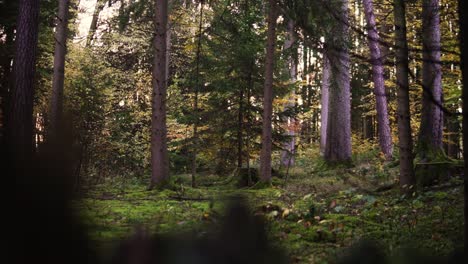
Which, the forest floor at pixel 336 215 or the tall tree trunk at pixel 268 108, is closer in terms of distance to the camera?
the forest floor at pixel 336 215

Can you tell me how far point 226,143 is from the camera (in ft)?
53.1

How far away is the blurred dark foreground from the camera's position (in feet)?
2.32

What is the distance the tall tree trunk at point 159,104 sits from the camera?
12.2 meters

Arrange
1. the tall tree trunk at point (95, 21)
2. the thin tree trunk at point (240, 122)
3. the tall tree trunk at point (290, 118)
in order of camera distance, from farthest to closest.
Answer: the tall tree trunk at point (95, 21) → the thin tree trunk at point (240, 122) → the tall tree trunk at point (290, 118)

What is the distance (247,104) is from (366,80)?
1810cm

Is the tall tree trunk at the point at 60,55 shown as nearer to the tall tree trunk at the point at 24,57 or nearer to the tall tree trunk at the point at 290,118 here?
the tall tree trunk at the point at 24,57

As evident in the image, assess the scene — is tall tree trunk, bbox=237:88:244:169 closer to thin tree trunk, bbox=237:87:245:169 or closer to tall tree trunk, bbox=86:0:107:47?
thin tree trunk, bbox=237:87:245:169

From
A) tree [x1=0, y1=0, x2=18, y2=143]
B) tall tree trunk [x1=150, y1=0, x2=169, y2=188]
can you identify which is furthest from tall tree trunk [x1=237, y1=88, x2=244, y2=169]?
tree [x1=0, y1=0, x2=18, y2=143]

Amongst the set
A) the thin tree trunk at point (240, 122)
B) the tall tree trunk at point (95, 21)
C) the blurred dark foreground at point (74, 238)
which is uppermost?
the tall tree trunk at point (95, 21)

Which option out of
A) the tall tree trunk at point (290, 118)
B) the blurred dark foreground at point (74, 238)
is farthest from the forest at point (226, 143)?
the tall tree trunk at point (290, 118)

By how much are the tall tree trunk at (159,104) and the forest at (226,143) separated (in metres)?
0.04

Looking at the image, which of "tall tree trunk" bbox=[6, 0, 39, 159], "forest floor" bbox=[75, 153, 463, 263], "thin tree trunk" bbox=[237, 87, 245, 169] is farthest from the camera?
"thin tree trunk" bbox=[237, 87, 245, 169]

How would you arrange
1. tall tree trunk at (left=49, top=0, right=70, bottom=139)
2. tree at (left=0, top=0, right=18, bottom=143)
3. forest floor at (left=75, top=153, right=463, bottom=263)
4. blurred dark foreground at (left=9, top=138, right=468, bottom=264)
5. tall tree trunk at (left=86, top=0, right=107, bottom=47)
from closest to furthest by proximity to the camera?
blurred dark foreground at (left=9, top=138, right=468, bottom=264), forest floor at (left=75, top=153, right=463, bottom=263), tall tree trunk at (left=49, top=0, right=70, bottom=139), tree at (left=0, top=0, right=18, bottom=143), tall tree trunk at (left=86, top=0, right=107, bottom=47)

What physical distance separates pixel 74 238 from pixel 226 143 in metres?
15.4
